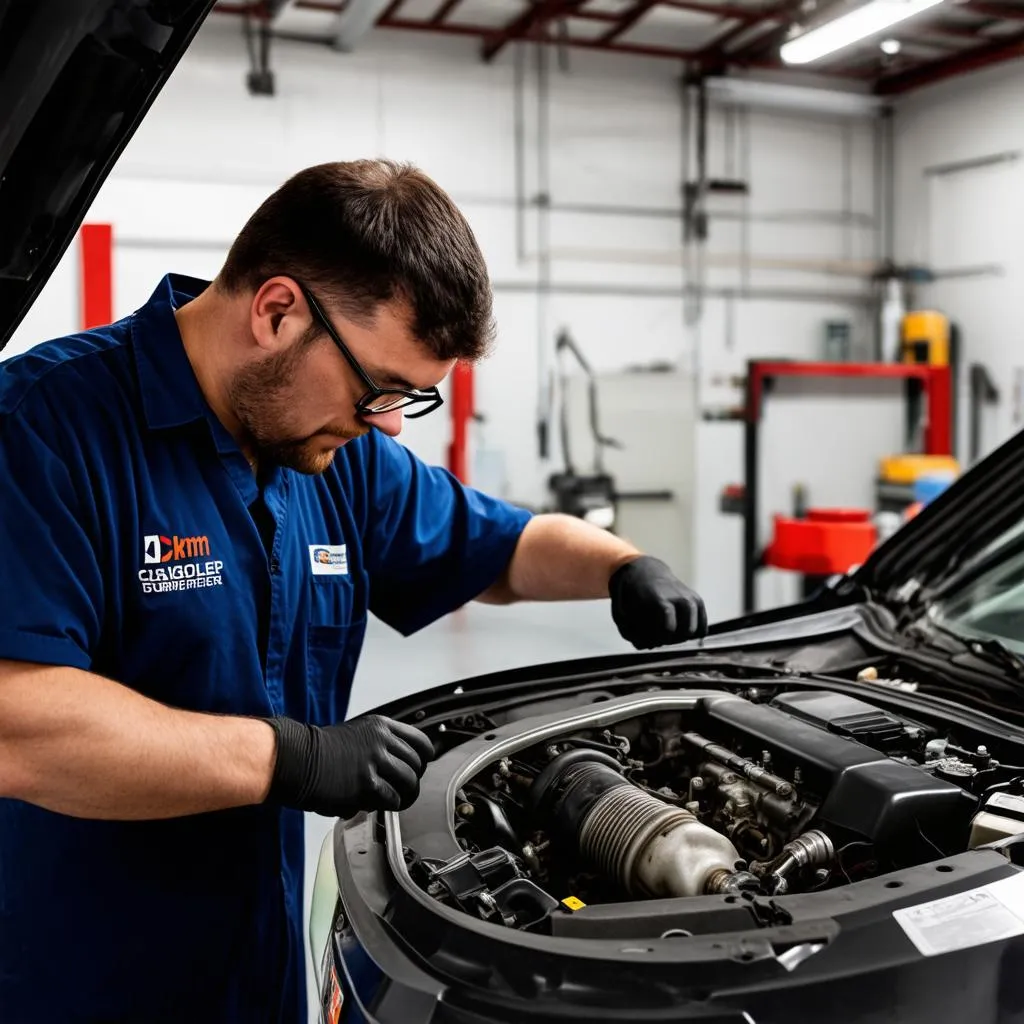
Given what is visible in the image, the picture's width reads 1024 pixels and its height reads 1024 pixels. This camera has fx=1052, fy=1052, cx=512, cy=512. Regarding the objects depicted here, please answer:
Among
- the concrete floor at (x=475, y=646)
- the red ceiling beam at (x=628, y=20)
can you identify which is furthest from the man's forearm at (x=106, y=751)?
the red ceiling beam at (x=628, y=20)

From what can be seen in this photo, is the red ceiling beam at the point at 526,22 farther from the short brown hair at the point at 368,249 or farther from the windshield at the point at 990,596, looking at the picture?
the short brown hair at the point at 368,249

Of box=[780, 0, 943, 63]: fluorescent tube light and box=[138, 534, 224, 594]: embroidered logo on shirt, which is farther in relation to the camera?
box=[780, 0, 943, 63]: fluorescent tube light

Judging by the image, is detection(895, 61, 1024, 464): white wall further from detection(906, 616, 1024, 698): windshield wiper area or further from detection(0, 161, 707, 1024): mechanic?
detection(0, 161, 707, 1024): mechanic

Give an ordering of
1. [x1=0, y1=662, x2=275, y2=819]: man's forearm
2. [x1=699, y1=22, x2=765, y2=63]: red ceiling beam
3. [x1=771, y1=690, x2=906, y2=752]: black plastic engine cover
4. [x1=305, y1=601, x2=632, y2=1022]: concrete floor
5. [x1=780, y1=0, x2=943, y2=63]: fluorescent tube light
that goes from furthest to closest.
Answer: [x1=699, y1=22, x2=765, y2=63]: red ceiling beam < [x1=780, y1=0, x2=943, y2=63]: fluorescent tube light < [x1=305, y1=601, x2=632, y2=1022]: concrete floor < [x1=771, y1=690, x2=906, y2=752]: black plastic engine cover < [x1=0, y1=662, x2=275, y2=819]: man's forearm

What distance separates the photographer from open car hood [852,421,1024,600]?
6.88 ft

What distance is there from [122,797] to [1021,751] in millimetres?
1211

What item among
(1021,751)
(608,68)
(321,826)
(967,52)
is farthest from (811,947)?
(967,52)

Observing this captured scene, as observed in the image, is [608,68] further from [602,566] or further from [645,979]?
[645,979]

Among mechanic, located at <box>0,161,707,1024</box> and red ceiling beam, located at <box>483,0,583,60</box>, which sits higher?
red ceiling beam, located at <box>483,0,583,60</box>

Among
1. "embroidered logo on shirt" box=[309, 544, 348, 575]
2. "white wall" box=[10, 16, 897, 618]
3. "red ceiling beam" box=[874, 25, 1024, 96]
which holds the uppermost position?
"red ceiling beam" box=[874, 25, 1024, 96]

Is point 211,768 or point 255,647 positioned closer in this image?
point 211,768

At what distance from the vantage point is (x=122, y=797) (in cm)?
123

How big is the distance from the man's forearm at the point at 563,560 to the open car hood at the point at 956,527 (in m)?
0.65

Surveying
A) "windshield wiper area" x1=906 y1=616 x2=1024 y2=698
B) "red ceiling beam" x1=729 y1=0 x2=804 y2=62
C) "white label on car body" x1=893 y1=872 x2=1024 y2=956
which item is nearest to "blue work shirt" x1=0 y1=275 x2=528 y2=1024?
"white label on car body" x1=893 y1=872 x2=1024 y2=956
